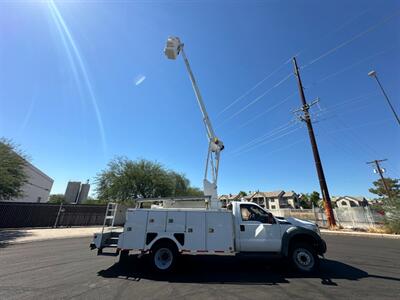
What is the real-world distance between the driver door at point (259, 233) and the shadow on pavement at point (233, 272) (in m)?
0.77

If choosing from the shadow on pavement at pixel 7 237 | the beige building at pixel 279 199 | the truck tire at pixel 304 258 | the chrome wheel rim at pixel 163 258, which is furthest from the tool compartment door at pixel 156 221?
the beige building at pixel 279 199

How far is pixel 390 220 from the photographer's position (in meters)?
16.5

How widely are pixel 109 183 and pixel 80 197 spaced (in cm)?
1331

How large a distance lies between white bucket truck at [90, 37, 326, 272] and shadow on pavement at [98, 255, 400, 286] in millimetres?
496

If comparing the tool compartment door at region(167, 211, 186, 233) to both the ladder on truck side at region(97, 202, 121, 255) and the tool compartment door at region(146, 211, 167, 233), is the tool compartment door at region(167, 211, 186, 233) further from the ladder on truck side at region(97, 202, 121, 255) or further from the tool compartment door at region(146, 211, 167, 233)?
the ladder on truck side at region(97, 202, 121, 255)

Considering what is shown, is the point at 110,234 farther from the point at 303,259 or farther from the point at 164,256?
the point at 303,259

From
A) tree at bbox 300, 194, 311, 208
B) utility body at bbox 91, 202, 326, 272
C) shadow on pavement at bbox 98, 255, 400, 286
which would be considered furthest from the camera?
tree at bbox 300, 194, 311, 208

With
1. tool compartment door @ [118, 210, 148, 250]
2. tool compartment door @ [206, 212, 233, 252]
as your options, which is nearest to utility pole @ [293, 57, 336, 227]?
tool compartment door @ [206, 212, 233, 252]

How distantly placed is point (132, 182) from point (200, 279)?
23595 mm

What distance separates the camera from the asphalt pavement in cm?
462

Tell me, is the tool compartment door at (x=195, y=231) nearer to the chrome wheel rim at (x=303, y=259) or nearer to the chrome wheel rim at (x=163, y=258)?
the chrome wheel rim at (x=163, y=258)

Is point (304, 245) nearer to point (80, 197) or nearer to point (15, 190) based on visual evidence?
point (15, 190)

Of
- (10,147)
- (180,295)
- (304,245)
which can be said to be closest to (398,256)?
(304,245)

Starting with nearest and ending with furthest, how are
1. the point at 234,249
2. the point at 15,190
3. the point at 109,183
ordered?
the point at 234,249 → the point at 15,190 → the point at 109,183
